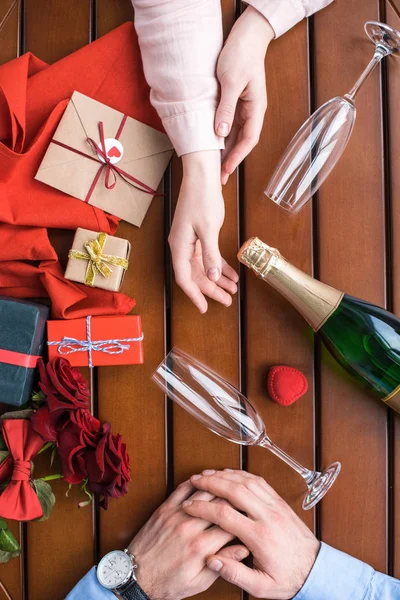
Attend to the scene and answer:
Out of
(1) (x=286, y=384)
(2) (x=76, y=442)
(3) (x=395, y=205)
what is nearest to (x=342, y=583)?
(1) (x=286, y=384)

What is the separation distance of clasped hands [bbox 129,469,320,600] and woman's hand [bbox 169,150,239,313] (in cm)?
26

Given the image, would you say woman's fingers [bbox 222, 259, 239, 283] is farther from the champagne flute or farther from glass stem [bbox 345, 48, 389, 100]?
glass stem [bbox 345, 48, 389, 100]

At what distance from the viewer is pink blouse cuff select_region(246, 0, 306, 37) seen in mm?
734

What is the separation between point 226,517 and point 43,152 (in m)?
0.54

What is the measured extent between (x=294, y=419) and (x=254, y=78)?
455mm

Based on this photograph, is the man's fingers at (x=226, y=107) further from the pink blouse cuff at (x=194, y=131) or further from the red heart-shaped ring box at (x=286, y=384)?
the red heart-shaped ring box at (x=286, y=384)

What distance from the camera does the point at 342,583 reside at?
29.0 inches

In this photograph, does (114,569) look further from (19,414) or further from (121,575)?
(19,414)

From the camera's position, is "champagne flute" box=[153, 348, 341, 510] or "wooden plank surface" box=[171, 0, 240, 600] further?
"wooden plank surface" box=[171, 0, 240, 600]

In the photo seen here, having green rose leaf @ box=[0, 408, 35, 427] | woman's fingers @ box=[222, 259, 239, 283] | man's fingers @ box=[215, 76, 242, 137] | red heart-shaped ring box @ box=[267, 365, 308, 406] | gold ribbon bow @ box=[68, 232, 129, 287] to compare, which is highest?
man's fingers @ box=[215, 76, 242, 137]

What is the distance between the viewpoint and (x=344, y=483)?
77 cm

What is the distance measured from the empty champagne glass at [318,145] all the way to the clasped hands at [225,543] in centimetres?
39

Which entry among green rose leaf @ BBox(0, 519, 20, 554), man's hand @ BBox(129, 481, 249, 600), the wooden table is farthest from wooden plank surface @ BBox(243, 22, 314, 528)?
green rose leaf @ BBox(0, 519, 20, 554)

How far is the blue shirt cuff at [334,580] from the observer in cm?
74
